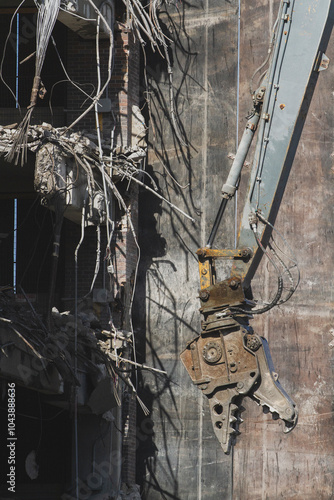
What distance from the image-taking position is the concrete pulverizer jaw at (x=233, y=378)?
12.3 metres

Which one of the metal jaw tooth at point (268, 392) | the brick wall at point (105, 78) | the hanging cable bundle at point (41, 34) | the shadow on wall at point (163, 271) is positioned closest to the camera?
the metal jaw tooth at point (268, 392)

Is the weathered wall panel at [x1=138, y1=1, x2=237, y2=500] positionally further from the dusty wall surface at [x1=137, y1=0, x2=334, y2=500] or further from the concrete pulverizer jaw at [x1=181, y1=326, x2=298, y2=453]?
the concrete pulverizer jaw at [x1=181, y1=326, x2=298, y2=453]

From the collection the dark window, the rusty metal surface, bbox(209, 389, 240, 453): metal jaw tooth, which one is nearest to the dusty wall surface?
the rusty metal surface

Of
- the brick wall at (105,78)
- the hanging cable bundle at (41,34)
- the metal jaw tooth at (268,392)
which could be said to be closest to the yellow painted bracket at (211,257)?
the metal jaw tooth at (268,392)

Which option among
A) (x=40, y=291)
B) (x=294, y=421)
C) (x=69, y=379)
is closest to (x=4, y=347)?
(x=69, y=379)

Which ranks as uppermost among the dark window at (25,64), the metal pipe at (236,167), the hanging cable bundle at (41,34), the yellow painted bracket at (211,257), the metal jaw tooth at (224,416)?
the dark window at (25,64)

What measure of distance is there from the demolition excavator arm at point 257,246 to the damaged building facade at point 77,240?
334cm

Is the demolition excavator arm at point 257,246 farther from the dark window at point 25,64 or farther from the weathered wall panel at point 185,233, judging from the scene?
the dark window at point 25,64

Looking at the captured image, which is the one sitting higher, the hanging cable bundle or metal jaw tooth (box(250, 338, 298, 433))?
the hanging cable bundle

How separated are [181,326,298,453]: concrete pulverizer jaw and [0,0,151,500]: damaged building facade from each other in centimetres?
330

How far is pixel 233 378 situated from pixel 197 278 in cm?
707

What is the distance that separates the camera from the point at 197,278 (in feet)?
63.6

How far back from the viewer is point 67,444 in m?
17.7

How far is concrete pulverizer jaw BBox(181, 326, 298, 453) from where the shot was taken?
40.2 ft
